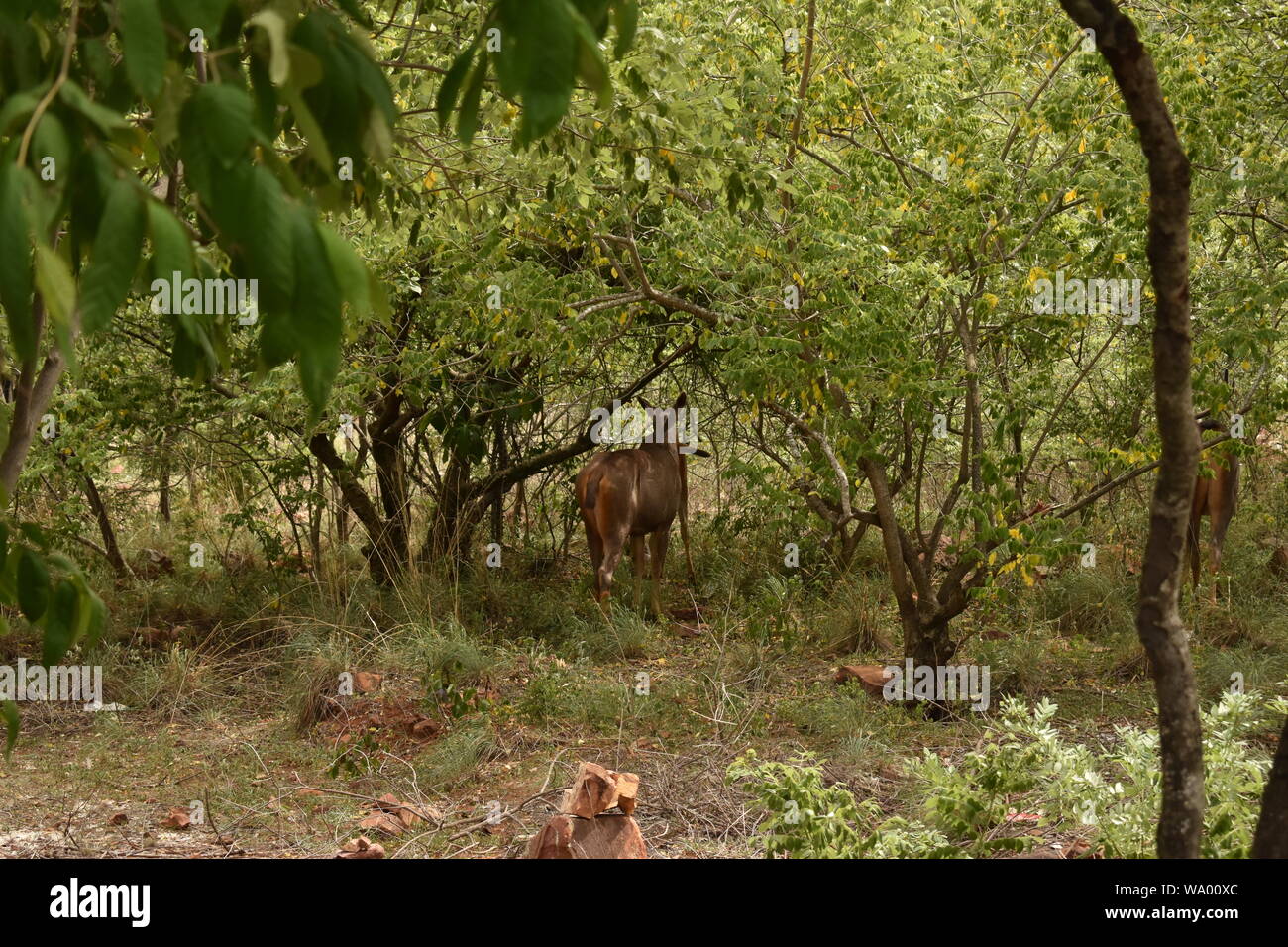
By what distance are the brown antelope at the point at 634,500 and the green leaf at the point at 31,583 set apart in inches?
271

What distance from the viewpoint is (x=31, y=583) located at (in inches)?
81.6

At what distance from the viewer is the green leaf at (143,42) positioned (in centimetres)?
142

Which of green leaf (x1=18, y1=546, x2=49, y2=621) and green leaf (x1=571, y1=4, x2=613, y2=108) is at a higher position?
green leaf (x1=571, y1=4, x2=613, y2=108)

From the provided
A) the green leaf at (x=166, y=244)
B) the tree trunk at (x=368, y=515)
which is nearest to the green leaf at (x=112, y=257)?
the green leaf at (x=166, y=244)

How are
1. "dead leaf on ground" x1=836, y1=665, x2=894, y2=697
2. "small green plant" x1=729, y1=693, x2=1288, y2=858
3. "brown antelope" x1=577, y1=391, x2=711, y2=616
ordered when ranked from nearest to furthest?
"small green plant" x1=729, y1=693, x2=1288, y2=858, "dead leaf on ground" x1=836, y1=665, x2=894, y2=697, "brown antelope" x1=577, y1=391, x2=711, y2=616

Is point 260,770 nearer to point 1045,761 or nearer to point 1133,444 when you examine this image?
point 1045,761

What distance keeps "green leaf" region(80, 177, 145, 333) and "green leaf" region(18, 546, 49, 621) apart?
35.0 inches

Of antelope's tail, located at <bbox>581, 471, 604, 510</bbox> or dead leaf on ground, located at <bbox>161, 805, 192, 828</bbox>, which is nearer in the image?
dead leaf on ground, located at <bbox>161, 805, 192, 828</bbox>

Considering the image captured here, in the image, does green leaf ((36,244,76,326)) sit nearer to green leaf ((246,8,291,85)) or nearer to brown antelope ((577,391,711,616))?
green leaf ((246,8,291,85))

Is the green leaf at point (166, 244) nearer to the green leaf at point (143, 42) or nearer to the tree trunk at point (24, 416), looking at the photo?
the green leaf at point (143, 42)

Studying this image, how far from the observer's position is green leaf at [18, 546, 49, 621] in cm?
206

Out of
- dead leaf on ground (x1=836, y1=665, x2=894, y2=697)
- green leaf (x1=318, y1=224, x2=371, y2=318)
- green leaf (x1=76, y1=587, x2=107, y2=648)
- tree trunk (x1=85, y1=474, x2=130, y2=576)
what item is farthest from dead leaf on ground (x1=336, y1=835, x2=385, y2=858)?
tree trunk (x1=85, y1=474, x2=130, y2=576)
